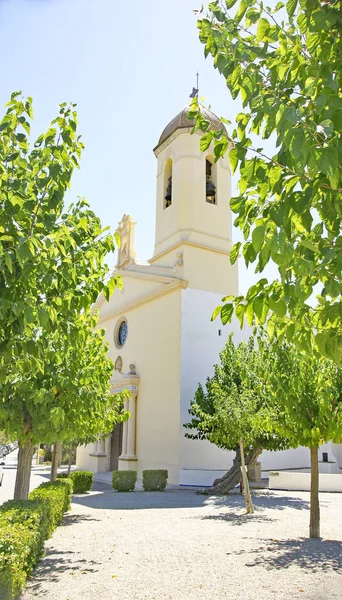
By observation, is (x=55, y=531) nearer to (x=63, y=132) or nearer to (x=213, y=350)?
(x=63, y=132)

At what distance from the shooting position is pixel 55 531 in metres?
9.96

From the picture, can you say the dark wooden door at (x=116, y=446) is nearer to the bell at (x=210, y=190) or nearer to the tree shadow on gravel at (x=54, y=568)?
the bell at (x=210, y=190)

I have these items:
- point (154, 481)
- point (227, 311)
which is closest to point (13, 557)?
point (227, 311)

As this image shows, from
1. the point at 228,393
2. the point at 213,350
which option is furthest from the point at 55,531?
the point at 213,350

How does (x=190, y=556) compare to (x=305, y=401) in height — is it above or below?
below

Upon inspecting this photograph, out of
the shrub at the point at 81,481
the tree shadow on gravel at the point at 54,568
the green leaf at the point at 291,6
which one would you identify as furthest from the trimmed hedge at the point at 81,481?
the green leaf at the point at 291,6

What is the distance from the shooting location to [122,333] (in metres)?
26.7

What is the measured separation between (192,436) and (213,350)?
4086mm

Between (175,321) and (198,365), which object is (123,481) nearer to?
(198,365)

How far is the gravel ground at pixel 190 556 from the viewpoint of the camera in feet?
19.6

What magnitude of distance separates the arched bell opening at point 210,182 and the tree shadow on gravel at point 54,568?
19357 millimetres

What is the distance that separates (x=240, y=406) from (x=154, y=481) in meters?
6.49

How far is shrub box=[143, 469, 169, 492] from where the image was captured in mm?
18766

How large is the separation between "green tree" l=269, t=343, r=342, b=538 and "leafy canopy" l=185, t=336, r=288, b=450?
0.35 meters
